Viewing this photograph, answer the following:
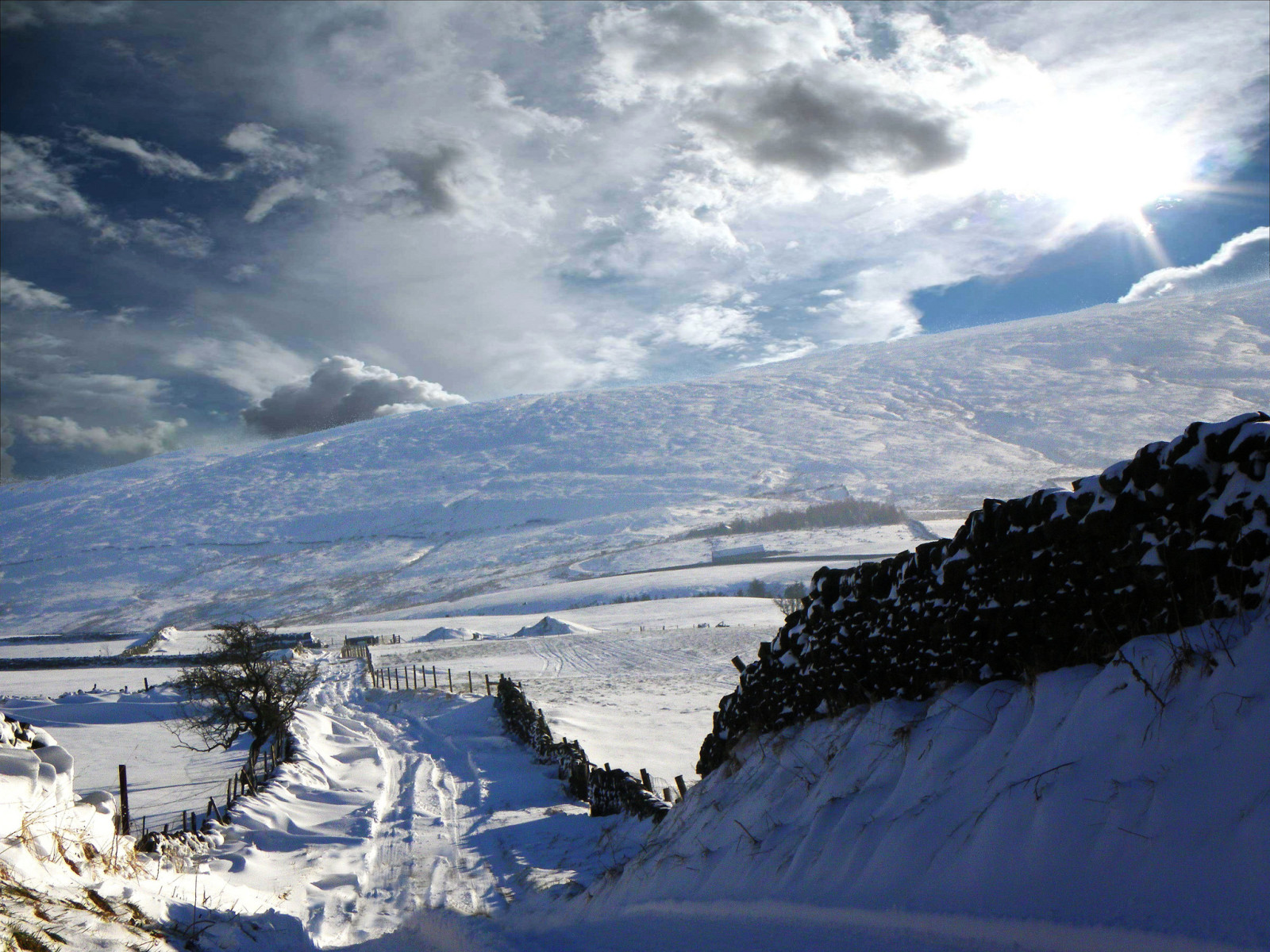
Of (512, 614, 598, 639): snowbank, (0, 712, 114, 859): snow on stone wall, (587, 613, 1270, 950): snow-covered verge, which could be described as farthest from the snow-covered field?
(512, 614, 598, 639): snowbank

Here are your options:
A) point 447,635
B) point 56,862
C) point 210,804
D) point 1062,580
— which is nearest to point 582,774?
point 210,804

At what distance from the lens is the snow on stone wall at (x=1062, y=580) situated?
13.1 ft

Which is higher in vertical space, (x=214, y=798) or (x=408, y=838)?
(x=408, y=838)

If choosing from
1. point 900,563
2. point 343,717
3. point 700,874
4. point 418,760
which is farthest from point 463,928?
point 343,717

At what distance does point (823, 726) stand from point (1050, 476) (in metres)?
116

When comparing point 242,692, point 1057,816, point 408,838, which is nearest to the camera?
point 1057,816

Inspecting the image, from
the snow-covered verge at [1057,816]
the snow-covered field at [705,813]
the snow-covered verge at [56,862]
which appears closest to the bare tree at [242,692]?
the snow-covered field at [705,813]

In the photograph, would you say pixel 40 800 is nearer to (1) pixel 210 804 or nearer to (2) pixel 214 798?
(1) pixel 210 804

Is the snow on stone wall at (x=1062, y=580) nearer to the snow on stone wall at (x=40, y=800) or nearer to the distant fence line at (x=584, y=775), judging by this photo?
the distant fence line at (x=584, y=775)

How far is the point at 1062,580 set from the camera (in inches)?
193

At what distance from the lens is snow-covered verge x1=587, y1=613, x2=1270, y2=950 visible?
10.3ft

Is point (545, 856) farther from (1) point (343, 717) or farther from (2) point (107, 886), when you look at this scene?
(1) point (343, 717)

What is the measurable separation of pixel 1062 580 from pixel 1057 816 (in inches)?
65.5

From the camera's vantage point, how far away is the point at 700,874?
244 inches
